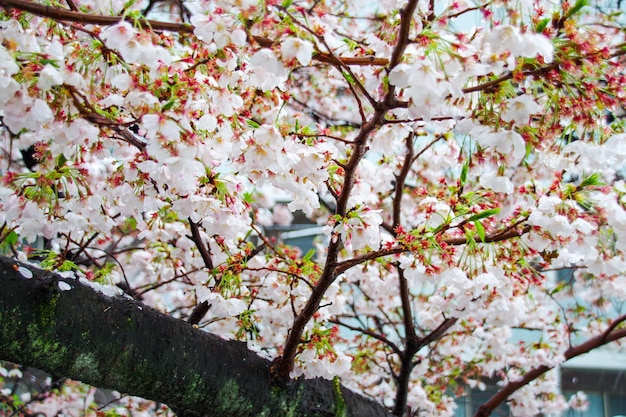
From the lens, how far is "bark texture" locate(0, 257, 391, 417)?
1.65 m

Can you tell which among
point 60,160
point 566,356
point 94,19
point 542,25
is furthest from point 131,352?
point 566,356

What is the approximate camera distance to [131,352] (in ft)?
5.97

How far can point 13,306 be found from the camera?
1.62 meters

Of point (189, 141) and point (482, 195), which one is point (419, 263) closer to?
point (482, 195)

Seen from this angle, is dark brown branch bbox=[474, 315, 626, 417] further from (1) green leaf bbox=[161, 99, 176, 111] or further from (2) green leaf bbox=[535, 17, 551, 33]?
(1) green leaf bbox=[161, 99, 176, 111]

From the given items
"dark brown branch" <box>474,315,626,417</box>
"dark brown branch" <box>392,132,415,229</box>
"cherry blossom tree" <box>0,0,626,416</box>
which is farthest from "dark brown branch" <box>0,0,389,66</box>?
"dark brown branch" <box>474,315,626,417</box>

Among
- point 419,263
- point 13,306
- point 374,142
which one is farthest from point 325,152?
point 13,306

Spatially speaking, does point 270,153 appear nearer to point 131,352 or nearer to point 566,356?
point 131,352

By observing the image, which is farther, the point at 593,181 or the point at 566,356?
the point at 566,356

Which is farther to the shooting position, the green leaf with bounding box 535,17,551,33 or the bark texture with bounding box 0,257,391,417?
the bark texture with bounding box 0,257,391,417

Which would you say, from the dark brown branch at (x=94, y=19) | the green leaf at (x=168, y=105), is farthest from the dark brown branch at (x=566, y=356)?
the green leaf at (x=168, y=105)

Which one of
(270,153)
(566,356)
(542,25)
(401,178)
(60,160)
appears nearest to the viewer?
(542,25)

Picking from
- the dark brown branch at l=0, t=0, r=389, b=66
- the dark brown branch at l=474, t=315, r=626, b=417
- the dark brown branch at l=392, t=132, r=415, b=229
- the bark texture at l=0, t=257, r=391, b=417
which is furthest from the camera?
the dark brown branch at l=474, t=315, r=626, b=417

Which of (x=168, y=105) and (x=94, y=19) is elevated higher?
(x=94, y=19)
